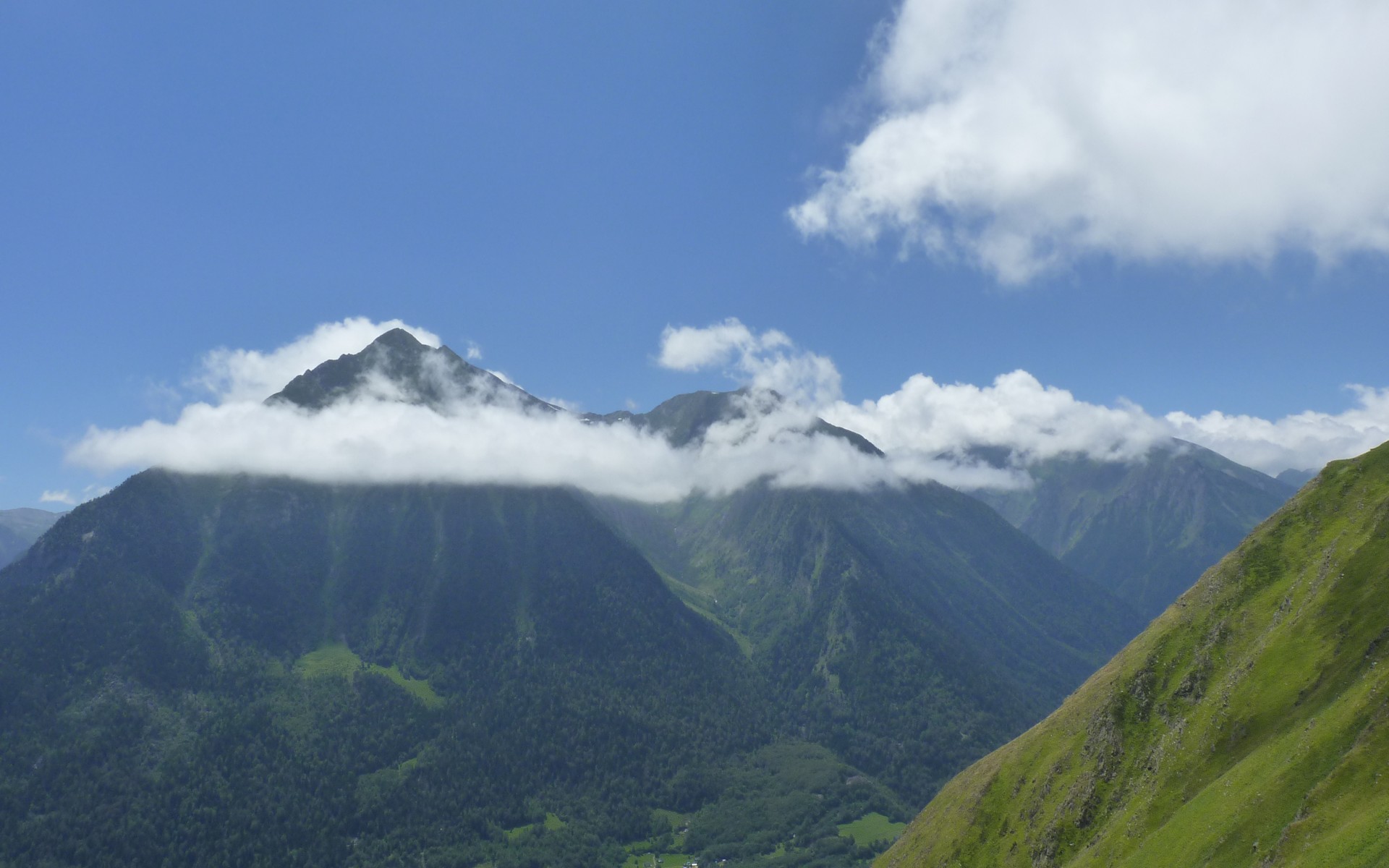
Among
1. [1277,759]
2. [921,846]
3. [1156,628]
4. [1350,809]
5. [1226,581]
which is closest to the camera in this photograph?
[1350,809]

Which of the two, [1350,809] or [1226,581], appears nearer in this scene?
[1350,809]

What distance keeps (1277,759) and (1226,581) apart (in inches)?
2465

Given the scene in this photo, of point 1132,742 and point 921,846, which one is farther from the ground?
point 1132,742

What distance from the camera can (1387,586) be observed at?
401 ft

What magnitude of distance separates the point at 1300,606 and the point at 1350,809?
61.6 meters

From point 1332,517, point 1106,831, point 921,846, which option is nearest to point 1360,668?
point 1106,831

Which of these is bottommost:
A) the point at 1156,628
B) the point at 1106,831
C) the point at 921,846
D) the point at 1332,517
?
the point at 921,846

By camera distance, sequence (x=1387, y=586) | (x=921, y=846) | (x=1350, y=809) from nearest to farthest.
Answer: (x=1350, y=809)
(x=1387, y=586)
(x=921, y=846)

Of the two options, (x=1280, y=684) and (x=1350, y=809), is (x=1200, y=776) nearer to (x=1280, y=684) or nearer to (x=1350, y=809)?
(x=1280, y=684)

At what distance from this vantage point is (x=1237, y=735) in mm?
126312

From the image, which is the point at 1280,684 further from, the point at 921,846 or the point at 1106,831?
the point at 921,846

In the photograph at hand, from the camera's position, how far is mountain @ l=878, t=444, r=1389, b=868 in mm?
97000

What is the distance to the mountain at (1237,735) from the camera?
9700 centimetres

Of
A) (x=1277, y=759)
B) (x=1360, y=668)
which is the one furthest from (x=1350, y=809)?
(x=1360, y=668)
